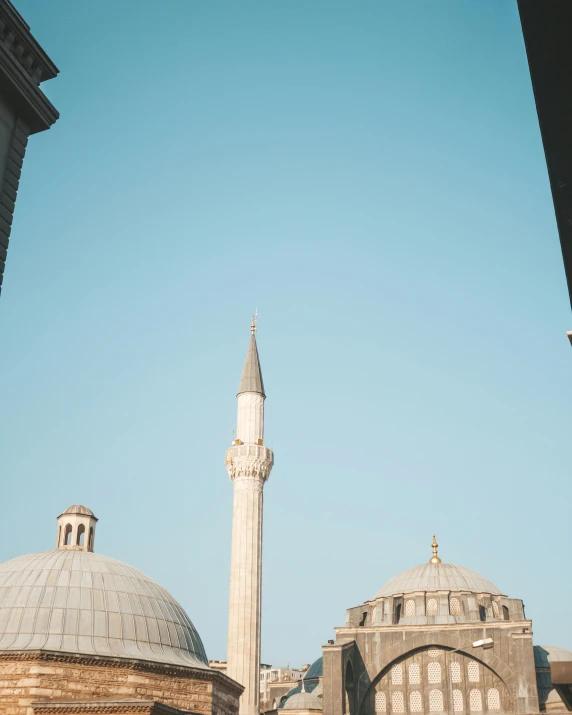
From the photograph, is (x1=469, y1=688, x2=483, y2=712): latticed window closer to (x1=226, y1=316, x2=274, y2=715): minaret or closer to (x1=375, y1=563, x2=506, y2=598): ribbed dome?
(x1=375, y1=563, x2=506, y2=598): ribbed dome

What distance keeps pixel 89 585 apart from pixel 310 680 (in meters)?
23.1

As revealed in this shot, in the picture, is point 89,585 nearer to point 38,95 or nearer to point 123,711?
point 123,711

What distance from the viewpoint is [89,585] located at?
20375 mm

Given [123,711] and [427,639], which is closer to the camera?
[123,711]

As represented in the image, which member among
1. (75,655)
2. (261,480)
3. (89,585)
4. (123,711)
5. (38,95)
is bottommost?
(123,711)

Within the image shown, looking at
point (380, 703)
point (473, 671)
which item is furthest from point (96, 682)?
point (473, 671)

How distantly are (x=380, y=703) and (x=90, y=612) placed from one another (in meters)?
14.4

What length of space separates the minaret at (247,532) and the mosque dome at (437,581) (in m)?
6.06

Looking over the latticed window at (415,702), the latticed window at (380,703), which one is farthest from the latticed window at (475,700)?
the latticed window at (380,703)

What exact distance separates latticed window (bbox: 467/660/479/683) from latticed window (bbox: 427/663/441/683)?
102 cm

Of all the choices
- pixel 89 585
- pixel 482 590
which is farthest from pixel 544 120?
pixel 482 590

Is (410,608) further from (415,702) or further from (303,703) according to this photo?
(303,703)

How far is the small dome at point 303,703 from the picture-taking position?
108 feet

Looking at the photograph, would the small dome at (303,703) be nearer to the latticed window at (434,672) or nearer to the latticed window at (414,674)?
the latticed window at (414,674)
